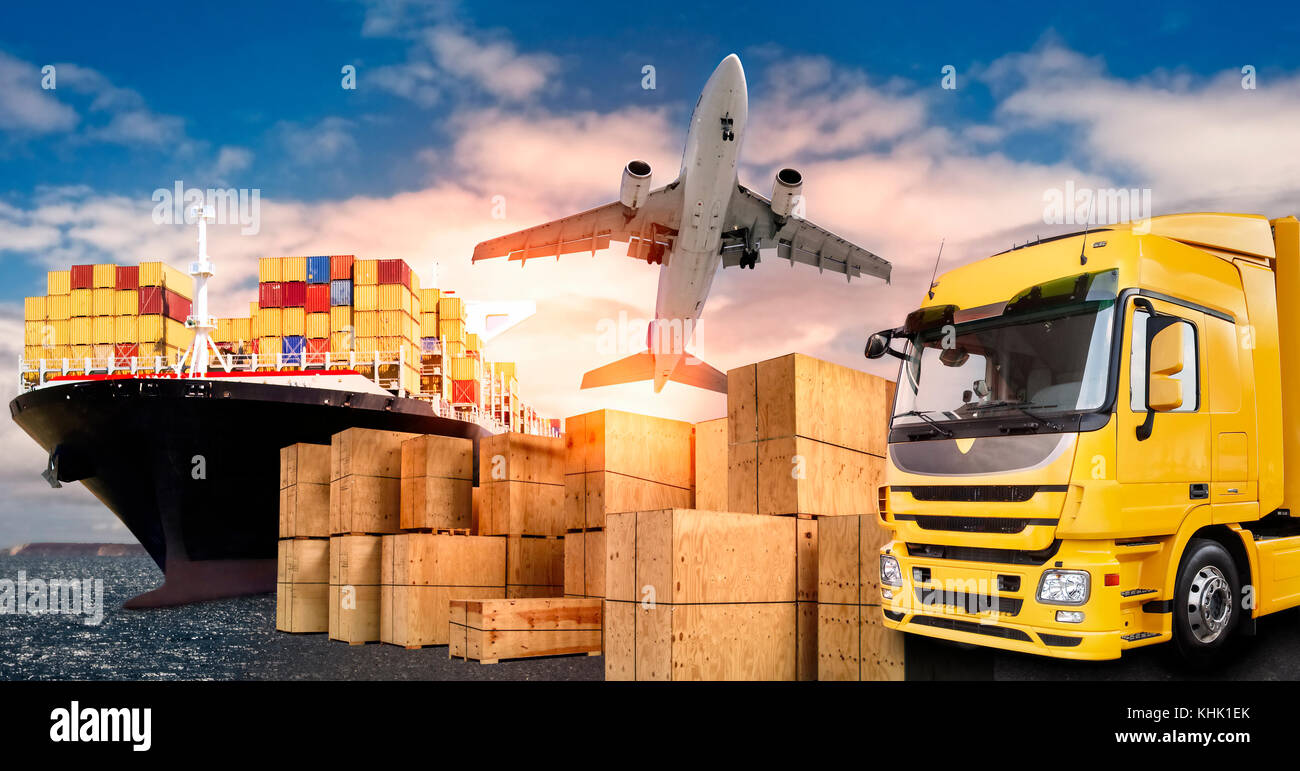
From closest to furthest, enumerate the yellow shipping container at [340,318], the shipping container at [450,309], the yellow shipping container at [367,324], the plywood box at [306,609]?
the plywood box at [306,609]
the yellow shipping container at [367,324]
the yellow shipping container at [340,318]
the shipping container at [450,309]

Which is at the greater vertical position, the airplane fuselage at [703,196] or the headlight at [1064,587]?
the airplane fuselage at [703,196]

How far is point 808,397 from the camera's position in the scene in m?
8.25

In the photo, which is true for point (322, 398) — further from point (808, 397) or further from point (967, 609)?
point (967, 609)

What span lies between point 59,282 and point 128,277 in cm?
278

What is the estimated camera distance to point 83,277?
2986 cm

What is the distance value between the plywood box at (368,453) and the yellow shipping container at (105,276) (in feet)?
63.4

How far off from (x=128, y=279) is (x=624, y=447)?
985 inches

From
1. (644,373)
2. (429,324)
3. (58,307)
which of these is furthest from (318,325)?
(644,373)

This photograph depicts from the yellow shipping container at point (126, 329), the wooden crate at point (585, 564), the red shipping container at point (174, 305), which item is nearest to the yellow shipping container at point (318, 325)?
the red shipping container at point (174, 305)

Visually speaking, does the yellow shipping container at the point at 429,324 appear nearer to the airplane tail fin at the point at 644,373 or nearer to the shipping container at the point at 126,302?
the shipping container at the point at 126,302

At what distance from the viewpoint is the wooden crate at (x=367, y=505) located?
1453 centimetres

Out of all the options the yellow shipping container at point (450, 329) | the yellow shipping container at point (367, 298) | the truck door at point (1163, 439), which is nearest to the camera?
the truck door at point (1163, 439)

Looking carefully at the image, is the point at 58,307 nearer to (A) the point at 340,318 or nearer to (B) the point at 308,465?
(A) the point at 340,318

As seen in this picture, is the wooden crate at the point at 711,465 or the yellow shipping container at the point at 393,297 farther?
the yellow shipping container at the point at 393,297
